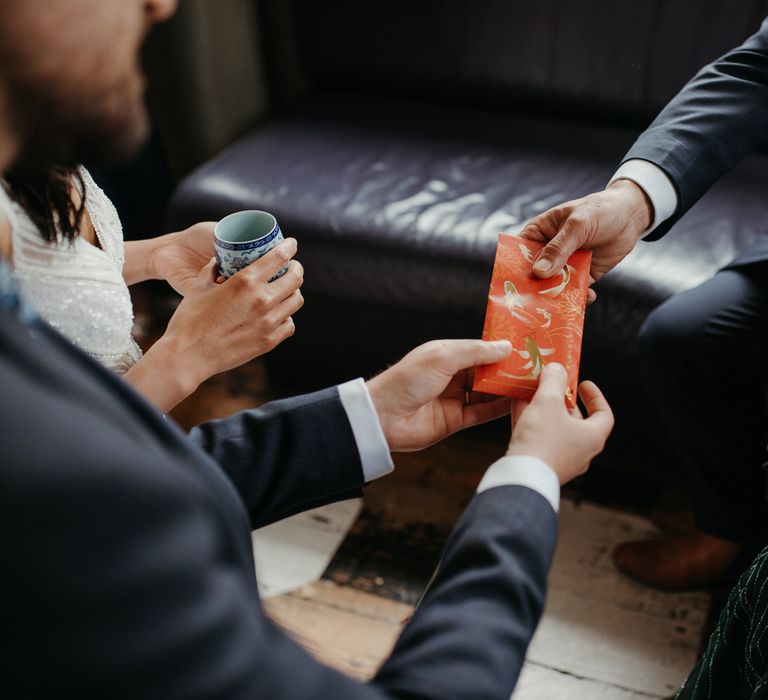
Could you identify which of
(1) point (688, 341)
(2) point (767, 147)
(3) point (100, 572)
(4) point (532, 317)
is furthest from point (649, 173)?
(3) point (100, 572)

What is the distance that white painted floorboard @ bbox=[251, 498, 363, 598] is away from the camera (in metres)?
1.55

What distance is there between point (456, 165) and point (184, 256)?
31.1 inches

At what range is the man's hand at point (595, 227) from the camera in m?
1.04

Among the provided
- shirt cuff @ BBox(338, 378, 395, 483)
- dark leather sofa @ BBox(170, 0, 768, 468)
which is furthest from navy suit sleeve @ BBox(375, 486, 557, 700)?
dark leather sofa @ BBox(170, 0, 768, 468)

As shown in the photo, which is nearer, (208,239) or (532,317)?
(532,317)

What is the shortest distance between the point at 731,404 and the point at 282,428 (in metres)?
0.85

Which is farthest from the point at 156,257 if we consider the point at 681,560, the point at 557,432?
the point at 681,560

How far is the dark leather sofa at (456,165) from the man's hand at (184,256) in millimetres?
481

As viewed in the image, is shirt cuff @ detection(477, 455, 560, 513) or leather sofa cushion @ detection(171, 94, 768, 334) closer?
shirt cuff @ detection(477, 455, 560, 513)

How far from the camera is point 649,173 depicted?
1230mm

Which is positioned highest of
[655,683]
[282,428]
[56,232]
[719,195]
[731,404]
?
[56,232]

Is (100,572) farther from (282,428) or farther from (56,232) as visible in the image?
(56,232)

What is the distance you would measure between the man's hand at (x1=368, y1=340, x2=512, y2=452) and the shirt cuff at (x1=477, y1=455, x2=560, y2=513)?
15 cm

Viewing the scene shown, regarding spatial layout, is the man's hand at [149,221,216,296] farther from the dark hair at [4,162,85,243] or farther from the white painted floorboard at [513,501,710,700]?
the white painted floorboard at [513,501,710,700]
